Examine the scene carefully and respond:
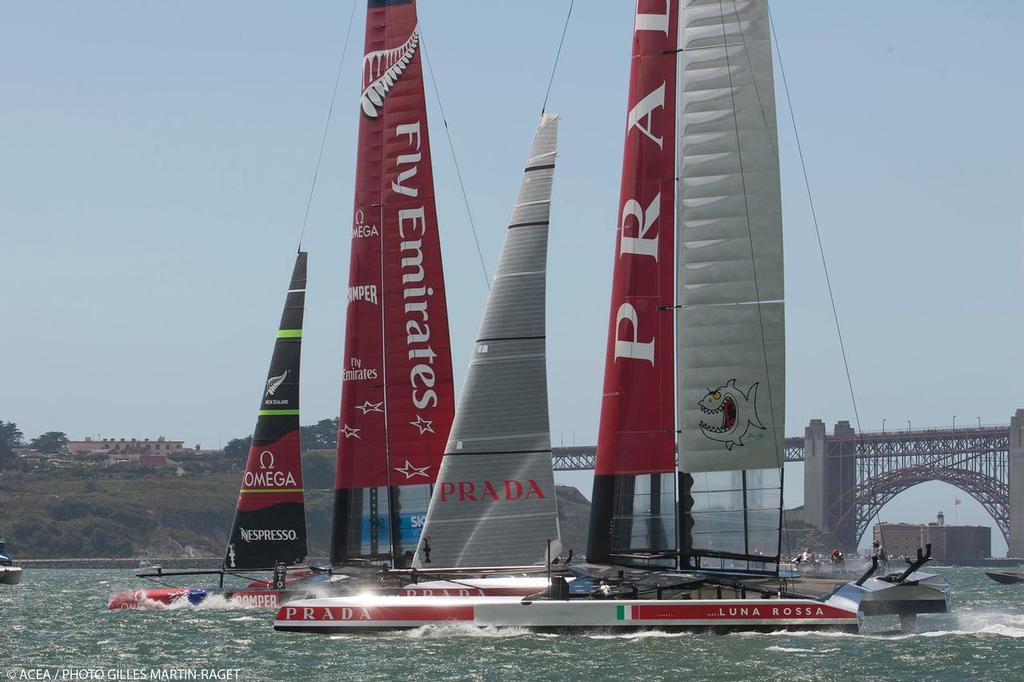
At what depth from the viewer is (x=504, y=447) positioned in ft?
65.0

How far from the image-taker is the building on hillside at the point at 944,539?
115m

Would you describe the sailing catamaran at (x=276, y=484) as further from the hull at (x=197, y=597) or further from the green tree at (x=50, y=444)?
the green tree at (x=50, y=444)

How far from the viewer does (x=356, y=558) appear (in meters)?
24.0

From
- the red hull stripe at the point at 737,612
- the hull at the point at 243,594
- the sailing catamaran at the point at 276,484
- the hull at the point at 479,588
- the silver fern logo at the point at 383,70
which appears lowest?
the hull at the point at 243,594

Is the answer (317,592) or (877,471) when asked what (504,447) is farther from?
(877,471)

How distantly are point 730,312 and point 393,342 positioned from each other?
6485mm

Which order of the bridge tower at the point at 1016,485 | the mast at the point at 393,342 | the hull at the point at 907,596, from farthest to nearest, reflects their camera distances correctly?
the bridge tower at the point at 1016,485
the mast at the point at 393,342
the hull at the point at 907,596

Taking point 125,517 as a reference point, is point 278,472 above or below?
above

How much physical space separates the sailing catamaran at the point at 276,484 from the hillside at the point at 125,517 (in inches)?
3031

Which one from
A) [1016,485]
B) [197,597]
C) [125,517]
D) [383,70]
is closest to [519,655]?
[383,70]

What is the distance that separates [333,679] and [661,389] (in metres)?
5.65

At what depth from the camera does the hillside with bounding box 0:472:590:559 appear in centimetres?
10788

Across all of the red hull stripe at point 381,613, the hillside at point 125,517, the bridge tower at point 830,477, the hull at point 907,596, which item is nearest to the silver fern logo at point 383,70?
the red hull stripe at point 381,613

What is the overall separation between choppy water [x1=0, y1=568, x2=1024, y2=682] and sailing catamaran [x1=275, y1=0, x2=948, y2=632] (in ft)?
2.12
